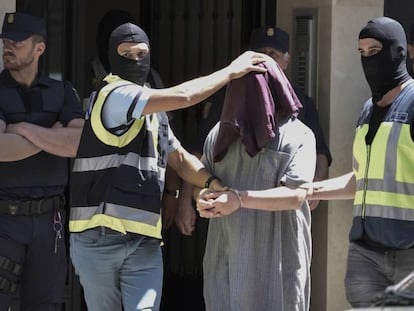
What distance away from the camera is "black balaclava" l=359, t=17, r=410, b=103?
4.95m

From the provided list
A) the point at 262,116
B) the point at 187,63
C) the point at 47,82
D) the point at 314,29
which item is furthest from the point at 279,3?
the point at 262,116

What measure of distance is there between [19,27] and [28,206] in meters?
0.96

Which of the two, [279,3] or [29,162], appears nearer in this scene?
[29,162]

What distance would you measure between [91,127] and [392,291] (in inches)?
81.7

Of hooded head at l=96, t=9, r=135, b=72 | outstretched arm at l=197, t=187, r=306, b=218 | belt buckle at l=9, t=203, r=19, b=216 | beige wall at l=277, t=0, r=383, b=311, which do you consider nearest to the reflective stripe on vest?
outstretched arm at l=197, t=187, r=306, b=218

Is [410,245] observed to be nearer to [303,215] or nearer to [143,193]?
[303,215]

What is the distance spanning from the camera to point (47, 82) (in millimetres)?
5684

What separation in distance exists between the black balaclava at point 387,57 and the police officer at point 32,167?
1.62 m

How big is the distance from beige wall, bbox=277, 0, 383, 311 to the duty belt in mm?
2072

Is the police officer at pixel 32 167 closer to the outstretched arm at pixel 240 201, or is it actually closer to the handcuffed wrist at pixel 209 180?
the handcuffed wrist at pixel 209 180

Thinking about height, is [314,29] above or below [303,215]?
above

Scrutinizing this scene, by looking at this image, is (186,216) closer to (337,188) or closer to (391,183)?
(337,188)

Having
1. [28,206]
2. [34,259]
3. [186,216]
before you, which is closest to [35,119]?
[28,206]

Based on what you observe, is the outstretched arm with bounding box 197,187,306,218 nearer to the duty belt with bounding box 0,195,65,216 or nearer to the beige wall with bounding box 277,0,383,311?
the duty belt with bounding box 0,195,65,216
